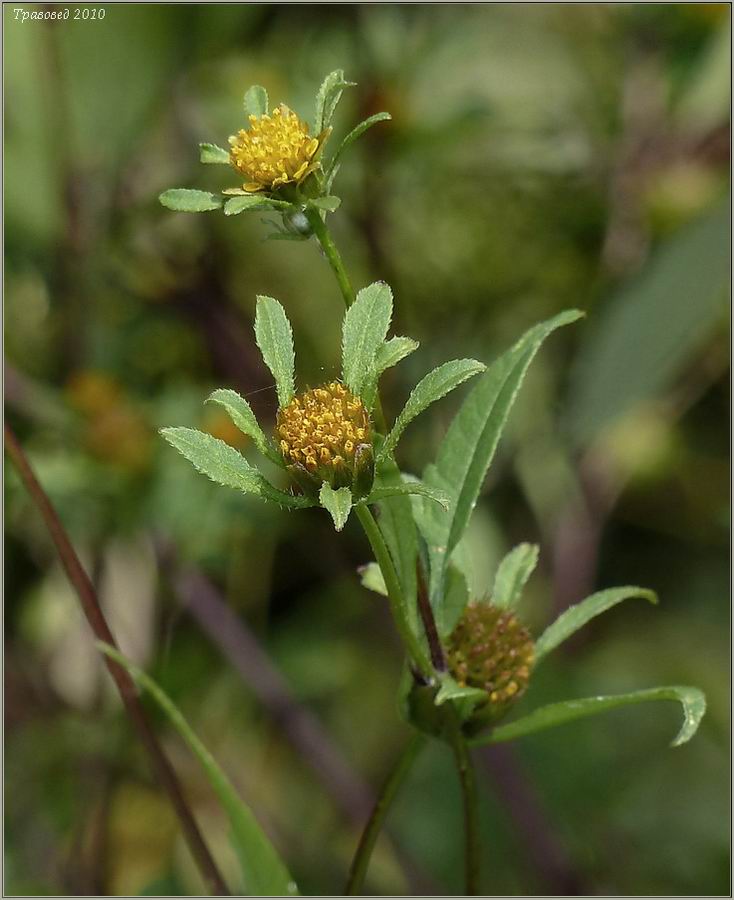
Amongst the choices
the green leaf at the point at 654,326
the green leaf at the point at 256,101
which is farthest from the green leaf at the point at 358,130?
the green leaf at the point at 654,326

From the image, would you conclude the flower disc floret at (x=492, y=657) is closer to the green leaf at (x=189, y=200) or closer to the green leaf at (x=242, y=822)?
the green leaf at (x=242, y=822)

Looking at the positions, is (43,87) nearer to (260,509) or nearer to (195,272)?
(195,272)

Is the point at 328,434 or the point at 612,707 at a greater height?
the point at 328,434

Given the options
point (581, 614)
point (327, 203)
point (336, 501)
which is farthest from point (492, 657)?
point (327, 203)

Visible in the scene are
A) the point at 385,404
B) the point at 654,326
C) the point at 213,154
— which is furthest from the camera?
the point at 385,404

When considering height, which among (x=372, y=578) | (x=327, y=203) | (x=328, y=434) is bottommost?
(x=372, y=578)

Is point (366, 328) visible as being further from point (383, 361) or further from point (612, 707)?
point (612, 707)
